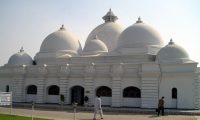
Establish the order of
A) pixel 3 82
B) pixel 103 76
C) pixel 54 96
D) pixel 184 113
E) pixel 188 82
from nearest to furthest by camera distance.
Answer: pixel 184 113 → pixel 188 82 → pixel 103 76 → pixel 54 96 → pixel 3 82

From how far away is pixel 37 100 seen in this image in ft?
114

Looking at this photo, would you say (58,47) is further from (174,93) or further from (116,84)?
(174,93)

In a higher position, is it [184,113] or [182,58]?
[182,58]

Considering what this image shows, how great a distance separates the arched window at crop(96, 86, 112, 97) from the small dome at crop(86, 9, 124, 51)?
9.67m

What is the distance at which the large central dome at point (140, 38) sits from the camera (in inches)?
1361

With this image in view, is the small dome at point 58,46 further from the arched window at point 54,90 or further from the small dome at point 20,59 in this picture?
the arched window at point 54,90

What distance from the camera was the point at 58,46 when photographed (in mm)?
39562

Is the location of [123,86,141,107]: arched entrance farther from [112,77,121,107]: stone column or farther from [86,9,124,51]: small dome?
[86,9,124,51]: small dome

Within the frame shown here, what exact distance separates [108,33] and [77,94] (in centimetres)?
1174

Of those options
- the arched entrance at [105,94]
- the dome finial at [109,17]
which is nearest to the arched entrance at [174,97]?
the arched entrance at [105,94]

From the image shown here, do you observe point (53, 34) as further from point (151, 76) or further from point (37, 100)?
point (151, 76)

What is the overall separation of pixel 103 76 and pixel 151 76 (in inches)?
211

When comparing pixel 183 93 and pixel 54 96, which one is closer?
pixel 183 93

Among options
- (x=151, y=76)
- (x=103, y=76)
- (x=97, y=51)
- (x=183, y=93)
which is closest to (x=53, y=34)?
(x=97, y=51)
